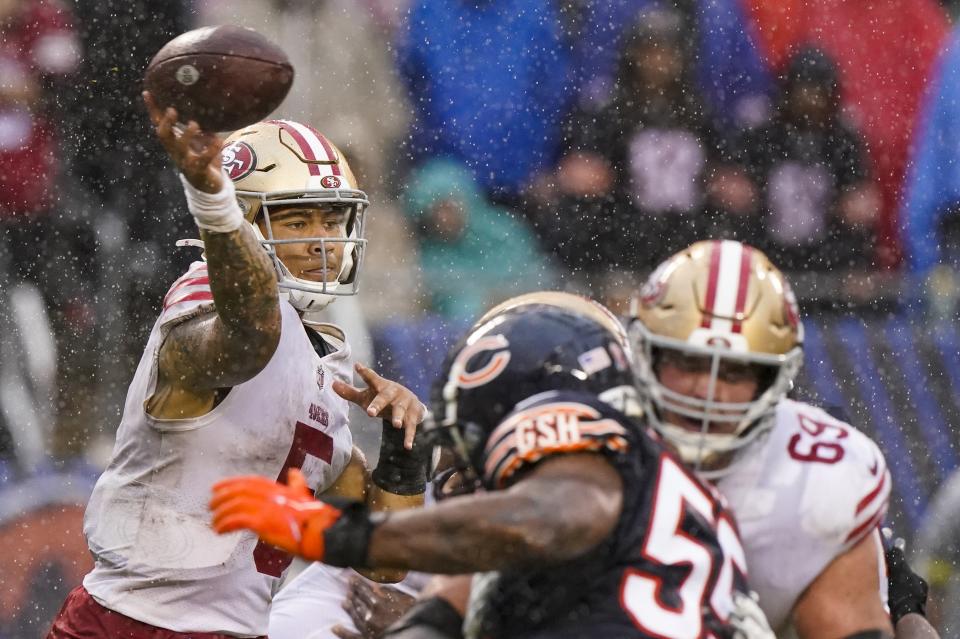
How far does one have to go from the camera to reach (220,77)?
2930mm

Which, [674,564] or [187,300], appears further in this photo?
[187,300]

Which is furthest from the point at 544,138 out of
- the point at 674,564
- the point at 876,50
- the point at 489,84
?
the point at 674,564

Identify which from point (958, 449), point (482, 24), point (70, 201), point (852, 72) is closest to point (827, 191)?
point (852, 72)

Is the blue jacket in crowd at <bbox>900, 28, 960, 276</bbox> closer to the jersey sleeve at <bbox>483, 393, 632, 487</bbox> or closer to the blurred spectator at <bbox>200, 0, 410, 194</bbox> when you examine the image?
the blurred spectator at <bbox>200, 0, 410, 194</bbox>

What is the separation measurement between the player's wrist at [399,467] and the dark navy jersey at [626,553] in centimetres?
149

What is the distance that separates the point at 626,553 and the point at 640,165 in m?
4.30

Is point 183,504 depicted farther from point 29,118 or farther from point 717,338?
point 29,118

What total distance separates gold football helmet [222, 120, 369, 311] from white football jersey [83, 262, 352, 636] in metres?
0.23

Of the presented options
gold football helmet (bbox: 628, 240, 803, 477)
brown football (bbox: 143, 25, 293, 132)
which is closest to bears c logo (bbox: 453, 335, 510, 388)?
gold football helmet (bbox: 628, 240, 803, 477)

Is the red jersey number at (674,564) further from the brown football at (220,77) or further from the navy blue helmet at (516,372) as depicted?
the brown football at (220,77)

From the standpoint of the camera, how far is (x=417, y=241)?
600 cm

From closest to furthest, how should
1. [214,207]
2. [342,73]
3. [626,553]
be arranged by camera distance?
1. [626,553]
2. [214,207]
3. [342,73]

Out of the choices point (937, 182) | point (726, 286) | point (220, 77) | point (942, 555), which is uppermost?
point (220, 77)

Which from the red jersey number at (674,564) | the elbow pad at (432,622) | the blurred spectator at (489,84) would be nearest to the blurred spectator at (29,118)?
the blurred spectator at (489,84)
